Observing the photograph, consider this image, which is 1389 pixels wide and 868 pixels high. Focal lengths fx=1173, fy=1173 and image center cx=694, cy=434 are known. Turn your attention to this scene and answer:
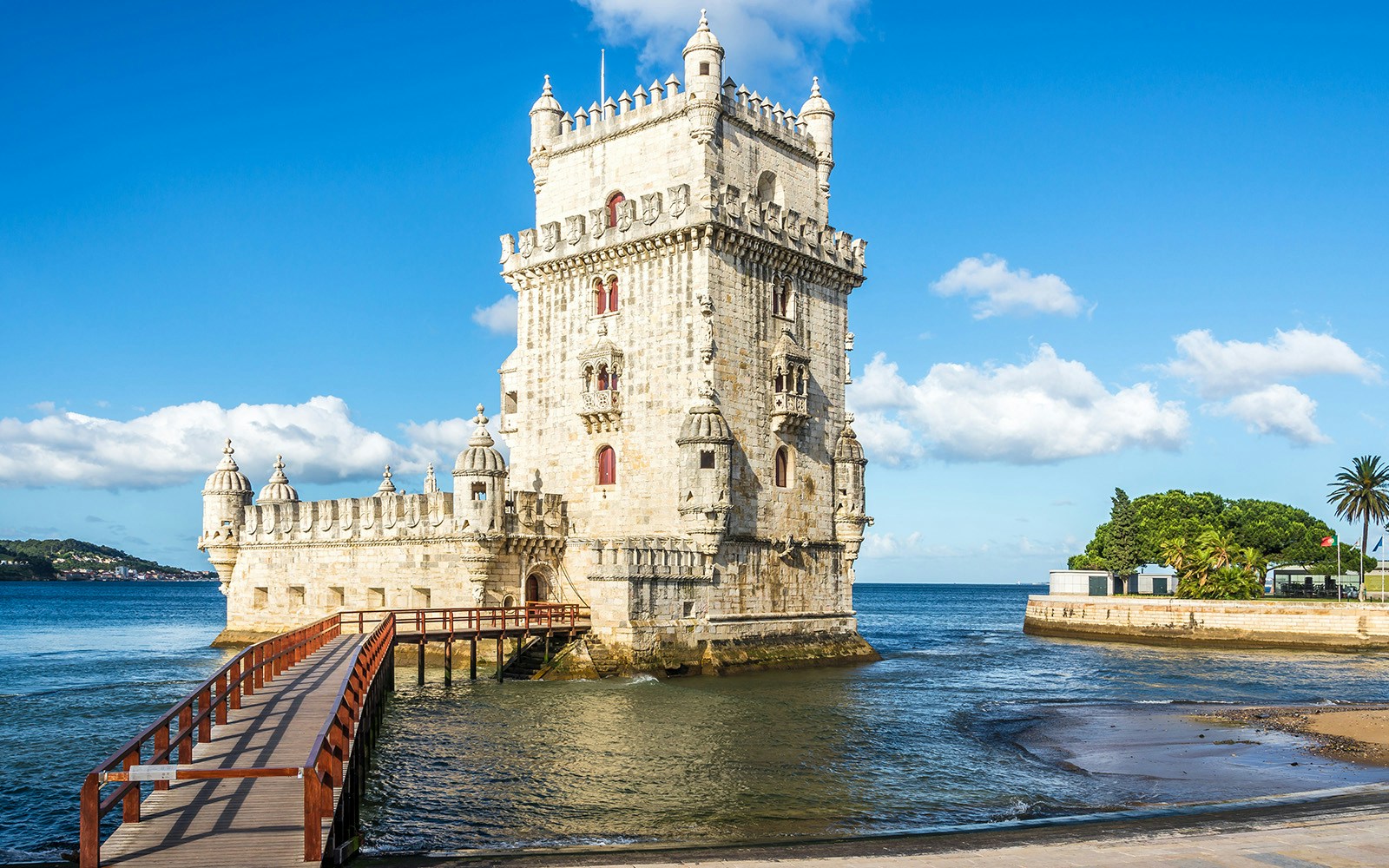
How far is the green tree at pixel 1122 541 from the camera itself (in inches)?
3297

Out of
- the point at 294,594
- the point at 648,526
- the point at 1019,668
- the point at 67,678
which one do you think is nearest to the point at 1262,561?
the point at 1019,668

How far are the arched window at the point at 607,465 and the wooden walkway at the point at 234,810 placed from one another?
2093cm

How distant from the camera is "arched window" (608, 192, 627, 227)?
4138 cm

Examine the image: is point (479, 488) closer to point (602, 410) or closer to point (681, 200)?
point (602, 410)

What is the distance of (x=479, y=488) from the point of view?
38.4 m

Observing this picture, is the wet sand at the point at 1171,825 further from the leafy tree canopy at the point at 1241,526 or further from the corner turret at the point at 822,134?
the leafy tree canopy at the point at 1241,526

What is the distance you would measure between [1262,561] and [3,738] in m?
80.1

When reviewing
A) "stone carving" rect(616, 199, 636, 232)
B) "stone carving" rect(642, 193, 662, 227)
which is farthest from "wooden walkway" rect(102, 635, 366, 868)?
"stone carving" rect(616, 199, 636, 232)

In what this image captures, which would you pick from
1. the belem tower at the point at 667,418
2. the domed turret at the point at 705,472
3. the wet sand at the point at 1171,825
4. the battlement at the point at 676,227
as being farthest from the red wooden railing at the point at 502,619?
the wet sand at the point at 1171,825

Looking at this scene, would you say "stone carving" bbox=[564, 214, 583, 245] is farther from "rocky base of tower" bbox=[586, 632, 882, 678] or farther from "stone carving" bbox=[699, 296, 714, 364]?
"rocky base of tower" bbox=[586, 632, 882, 678]

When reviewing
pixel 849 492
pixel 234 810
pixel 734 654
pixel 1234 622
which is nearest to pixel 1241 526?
pixel 1234 622

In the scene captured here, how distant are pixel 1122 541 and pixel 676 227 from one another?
57.2 meters

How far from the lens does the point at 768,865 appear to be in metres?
14.2

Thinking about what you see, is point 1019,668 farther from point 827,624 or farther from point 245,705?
point 245,705
